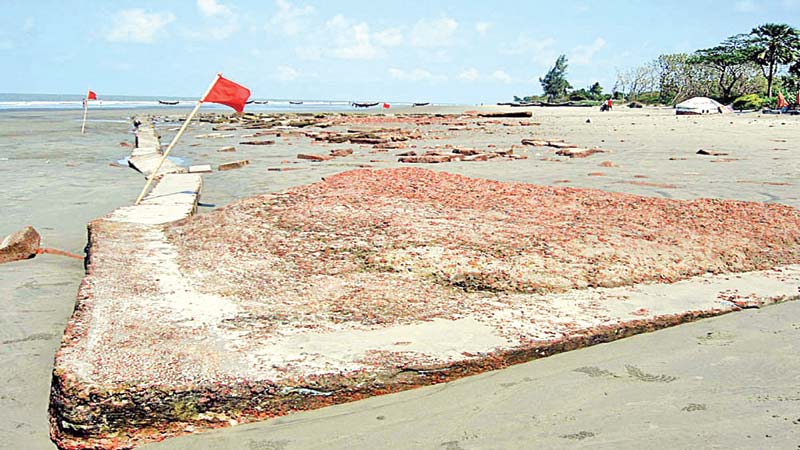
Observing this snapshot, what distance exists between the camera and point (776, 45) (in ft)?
176

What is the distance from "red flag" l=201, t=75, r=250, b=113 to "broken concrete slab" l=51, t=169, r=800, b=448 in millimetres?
2060

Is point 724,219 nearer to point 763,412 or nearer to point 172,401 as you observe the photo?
point 763,412

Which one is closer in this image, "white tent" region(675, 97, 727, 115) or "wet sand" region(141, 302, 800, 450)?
"wet sand" region(141, 302, 800, 450)

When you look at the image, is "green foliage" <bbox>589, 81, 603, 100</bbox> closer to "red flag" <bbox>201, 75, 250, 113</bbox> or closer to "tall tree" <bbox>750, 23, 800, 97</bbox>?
"tall tree" <bbox>750, 23, 800, 97</bbox>

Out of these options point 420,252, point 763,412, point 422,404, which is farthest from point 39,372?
point 763,412

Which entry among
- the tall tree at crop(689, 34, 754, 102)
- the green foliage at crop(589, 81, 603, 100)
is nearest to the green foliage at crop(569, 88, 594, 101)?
the green foliage at crop(589, 81, 603, 100)

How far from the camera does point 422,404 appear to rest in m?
2.32

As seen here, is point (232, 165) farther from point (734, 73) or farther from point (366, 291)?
point (734, 73)

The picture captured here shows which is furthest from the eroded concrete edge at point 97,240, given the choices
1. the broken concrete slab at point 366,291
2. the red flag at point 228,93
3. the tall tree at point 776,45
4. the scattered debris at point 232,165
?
the tall tree at point 776,45

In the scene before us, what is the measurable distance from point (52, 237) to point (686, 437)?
5079 millimetres

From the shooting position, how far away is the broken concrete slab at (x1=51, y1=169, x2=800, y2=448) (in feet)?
7.29

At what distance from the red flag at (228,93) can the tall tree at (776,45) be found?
55882 millimetres

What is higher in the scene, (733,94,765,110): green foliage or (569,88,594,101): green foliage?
(569,88,594,101): green foliage

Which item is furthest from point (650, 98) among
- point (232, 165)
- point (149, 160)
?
point (232, 165)
